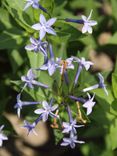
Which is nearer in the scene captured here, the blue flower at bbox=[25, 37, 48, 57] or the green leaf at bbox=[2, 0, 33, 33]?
the blue flower at bbox=[25, 37, 48, 57]

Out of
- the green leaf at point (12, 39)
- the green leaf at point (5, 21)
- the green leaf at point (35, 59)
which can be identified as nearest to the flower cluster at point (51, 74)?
the green leaf at point (35, 59)

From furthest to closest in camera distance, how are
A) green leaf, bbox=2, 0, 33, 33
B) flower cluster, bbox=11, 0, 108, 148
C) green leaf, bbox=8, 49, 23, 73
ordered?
green leaf, bbox=8, 49, 23, 73 → green leaf, bbox=2, 0, 33, 33 → flower cluster, bbox=11, 0, 108, 148

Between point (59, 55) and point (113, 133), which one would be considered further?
point (59, 55)

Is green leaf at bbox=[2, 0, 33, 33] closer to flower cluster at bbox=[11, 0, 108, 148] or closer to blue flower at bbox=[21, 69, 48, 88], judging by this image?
flower cluster at bbox=[11, 0, 108, 148]

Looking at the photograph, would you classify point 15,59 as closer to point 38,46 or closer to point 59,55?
point 59,55

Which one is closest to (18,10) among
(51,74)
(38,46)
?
(38,46)

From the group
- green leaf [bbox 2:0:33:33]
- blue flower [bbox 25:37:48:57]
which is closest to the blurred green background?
green leaf [bbox 2:0:33:33]

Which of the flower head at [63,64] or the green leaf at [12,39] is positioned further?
the green leaf at [12,39]

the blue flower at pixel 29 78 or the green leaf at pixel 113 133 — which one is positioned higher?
the blue flower at pixel 29 78

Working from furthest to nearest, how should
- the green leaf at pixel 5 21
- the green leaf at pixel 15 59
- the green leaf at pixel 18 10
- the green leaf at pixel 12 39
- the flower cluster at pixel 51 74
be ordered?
the green leaf at pixel 15 59
the green leaf at pixel 5 21
the green leaf at pixel 12 39
the green leaf at pixel 18 10
the flower cluster at pixel 51 74

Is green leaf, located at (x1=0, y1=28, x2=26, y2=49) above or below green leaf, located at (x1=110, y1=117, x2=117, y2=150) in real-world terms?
above

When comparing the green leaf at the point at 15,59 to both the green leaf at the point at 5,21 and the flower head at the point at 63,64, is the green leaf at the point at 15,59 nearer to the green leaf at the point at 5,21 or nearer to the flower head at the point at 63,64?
the green leaf at the point at 5,21
